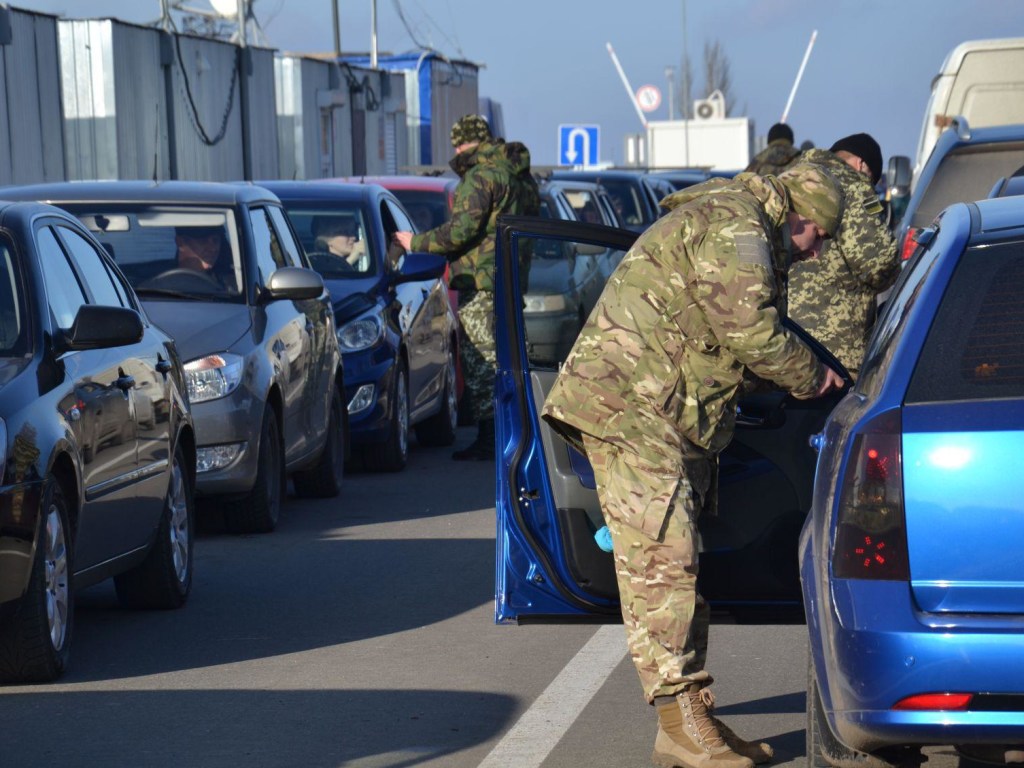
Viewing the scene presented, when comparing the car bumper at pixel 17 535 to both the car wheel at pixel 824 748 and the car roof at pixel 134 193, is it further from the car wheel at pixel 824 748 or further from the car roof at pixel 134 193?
the car roof at pixel 134 193

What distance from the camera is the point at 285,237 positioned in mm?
11117

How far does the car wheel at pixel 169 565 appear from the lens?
7.82 m

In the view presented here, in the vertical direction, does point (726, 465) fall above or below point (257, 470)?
above

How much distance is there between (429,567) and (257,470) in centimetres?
114

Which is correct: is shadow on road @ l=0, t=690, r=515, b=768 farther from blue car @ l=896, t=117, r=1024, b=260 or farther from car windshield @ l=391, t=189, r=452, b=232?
car windshield @ l=391, t=189, r=452, b=232

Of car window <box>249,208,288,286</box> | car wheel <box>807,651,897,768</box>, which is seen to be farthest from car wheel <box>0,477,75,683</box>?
car window <box>249,208,288,286</box>

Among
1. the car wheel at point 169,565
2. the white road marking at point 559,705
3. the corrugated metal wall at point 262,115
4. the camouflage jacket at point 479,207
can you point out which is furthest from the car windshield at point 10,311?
the corrugated metal wall at point 262,115

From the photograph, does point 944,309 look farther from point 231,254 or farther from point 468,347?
point 468,347

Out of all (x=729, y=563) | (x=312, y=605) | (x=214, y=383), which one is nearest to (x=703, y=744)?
(x=729, y=563)

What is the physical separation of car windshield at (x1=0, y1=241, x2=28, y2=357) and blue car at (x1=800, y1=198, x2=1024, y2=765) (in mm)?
3276

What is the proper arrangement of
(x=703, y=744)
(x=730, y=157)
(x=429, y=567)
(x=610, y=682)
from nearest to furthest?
(x=703, y=744)
(x=610, y=682)
(x=429, y=567)
(x=730, y=157)

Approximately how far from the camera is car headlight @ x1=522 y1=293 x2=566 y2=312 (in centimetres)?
607

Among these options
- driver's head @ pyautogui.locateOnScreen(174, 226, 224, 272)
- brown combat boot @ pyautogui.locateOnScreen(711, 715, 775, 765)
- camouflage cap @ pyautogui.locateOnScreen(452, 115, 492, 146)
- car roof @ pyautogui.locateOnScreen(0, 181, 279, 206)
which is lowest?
brown combat boot @ pyautogui.locateOnScreen(711, 715, 775, 765)

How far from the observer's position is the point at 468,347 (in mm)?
13078
